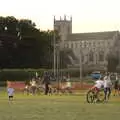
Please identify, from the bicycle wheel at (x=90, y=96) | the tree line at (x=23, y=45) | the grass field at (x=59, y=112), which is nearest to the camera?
the grass field at (x=59, y=112)

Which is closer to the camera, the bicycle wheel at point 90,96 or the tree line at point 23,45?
the bicycle wheel at point 90,96

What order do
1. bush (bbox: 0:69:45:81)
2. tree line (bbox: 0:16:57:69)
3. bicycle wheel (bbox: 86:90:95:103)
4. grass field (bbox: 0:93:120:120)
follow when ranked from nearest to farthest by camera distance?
1. grass field (bbox: 0:93:120:120)
2. bicycle wheel (bbox: 86:90:95:103)
3. bush (bbox: 0:69:45:81)
4. tree line (bbox: 0:16:57:69)

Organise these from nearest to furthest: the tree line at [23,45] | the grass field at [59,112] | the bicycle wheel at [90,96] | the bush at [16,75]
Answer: the grass field at [59,112] < the bicycle wheel at [90,96] < the bush at [16,75] < the tree line at [23,45]

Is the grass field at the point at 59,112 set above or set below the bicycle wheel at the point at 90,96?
above

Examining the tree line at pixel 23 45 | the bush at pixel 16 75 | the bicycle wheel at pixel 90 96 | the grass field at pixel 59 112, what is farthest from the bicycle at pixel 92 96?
the tree line at pixel 23 45

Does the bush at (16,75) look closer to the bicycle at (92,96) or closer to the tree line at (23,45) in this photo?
the tree line at (23,45)

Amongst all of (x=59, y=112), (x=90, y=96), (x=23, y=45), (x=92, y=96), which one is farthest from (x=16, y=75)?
(x=59, y=112)

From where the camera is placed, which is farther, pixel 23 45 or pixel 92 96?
pixel 23 45

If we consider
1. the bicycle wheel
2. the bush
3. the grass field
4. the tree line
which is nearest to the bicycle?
the bicycle wheel

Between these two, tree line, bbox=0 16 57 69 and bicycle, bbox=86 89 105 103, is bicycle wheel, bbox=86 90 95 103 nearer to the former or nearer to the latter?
bicycle, bbox=86 89 105 103

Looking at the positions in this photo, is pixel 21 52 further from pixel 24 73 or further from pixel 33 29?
pixel 24 73

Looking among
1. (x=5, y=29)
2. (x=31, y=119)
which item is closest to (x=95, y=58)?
(x=5, y=29)

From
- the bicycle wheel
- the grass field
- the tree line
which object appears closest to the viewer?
the grass field

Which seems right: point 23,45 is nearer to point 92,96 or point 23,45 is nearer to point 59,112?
point 92,96
